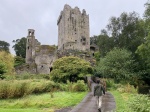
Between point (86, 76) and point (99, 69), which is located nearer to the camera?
point (86, 76)

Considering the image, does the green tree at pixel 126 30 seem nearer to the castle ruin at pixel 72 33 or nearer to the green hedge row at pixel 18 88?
the green hedge row at pixel 18 88

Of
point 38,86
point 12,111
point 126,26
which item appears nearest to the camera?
point 12,111

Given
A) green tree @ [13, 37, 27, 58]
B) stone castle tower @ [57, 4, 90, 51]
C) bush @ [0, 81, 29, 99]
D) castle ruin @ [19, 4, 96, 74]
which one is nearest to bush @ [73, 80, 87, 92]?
bush @ [0, 81, 29, 99]

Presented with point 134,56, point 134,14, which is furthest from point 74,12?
point 134,56

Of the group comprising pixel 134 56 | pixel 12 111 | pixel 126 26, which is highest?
pixel 126 26

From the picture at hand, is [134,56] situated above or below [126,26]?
below

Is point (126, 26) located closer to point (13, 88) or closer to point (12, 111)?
point (13, 88)

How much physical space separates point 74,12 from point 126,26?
46.2 metres

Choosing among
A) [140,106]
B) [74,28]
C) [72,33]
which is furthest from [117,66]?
[74,28]

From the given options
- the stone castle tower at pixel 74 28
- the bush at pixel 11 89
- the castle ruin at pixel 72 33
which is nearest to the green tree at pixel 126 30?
the bush at pixel 11 89

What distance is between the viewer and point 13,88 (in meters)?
20.2

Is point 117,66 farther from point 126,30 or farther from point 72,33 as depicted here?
point 72,33

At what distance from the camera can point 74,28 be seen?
89000mm

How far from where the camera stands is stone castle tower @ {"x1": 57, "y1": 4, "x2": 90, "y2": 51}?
87144mm
